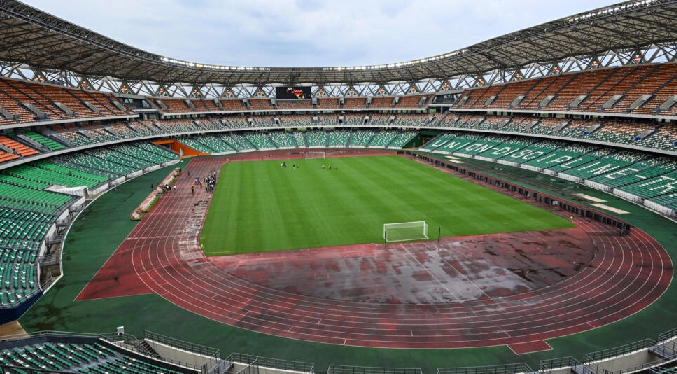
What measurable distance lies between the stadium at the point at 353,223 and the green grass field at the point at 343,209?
0.32 meters

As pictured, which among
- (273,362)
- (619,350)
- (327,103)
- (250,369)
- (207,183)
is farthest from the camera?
(327,103)

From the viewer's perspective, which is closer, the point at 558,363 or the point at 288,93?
the point at 558,363

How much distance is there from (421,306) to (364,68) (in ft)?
242

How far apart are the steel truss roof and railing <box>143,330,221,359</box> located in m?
32.5

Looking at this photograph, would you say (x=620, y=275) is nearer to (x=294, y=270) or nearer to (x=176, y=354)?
(x=294, y=270)

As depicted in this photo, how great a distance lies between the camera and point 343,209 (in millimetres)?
38812

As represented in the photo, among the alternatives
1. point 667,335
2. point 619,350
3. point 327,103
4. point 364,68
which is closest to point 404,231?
point 619,350

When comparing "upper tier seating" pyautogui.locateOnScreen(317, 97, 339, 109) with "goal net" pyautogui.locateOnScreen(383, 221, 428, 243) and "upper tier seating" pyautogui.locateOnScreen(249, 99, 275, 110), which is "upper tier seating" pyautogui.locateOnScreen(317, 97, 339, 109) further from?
"goal net" pyautogui.locateOnScreen(383, 221, 428, 243)

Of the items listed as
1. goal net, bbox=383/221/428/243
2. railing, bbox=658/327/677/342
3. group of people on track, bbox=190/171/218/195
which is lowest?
railing, bbox=658/327/677/342

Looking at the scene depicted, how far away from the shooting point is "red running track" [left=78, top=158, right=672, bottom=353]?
18.6 metres

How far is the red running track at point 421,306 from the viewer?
1861 centimetres

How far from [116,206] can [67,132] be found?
2370 centimetres

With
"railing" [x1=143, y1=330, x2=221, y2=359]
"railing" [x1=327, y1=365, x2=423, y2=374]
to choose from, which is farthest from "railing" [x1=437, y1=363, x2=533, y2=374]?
"railing" [x1=143, y1=330, x2=221, y2=359]

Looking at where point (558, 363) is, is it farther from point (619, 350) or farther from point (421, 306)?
point (421, 306)
